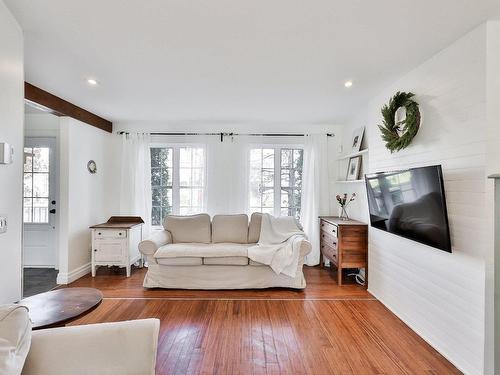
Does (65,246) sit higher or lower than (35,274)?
higher

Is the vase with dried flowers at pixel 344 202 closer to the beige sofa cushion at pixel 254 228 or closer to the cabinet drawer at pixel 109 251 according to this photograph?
the beige sofa cushion at pixel 254 228

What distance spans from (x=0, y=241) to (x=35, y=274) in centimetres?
312

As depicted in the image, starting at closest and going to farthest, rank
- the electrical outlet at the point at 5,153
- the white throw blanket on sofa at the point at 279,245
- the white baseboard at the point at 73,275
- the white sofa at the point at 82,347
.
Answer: the white sofa at the point at 82,347, the electrical outlet at the point at 5,153, the white throw blanket on sofa at the point at 279,245, the white baseboard at the point at 73,275

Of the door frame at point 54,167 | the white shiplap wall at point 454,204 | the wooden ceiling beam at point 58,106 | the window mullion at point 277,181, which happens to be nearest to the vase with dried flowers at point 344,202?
the window mullion at point 277,181

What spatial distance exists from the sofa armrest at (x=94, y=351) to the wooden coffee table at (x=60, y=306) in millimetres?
211

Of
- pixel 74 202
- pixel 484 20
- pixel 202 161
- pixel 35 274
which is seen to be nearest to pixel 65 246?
Result: pixel 74 202

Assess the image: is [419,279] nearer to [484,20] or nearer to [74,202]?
[484,20]

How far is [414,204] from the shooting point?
230 cm

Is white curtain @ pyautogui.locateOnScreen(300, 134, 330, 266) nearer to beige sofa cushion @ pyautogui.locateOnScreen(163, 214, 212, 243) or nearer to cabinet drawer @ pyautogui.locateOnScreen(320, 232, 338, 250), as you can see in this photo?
cabinet drawer @ pyautogui.locateOnScreen(320, 232, 338, 250)

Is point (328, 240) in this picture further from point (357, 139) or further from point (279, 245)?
point (357, 139)

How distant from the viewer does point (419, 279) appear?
8.07ft

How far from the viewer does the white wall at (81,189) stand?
364 centimetres

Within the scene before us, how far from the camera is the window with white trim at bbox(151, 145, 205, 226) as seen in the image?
4.69 m

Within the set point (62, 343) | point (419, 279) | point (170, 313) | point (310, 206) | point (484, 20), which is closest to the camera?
point (62, 343)
